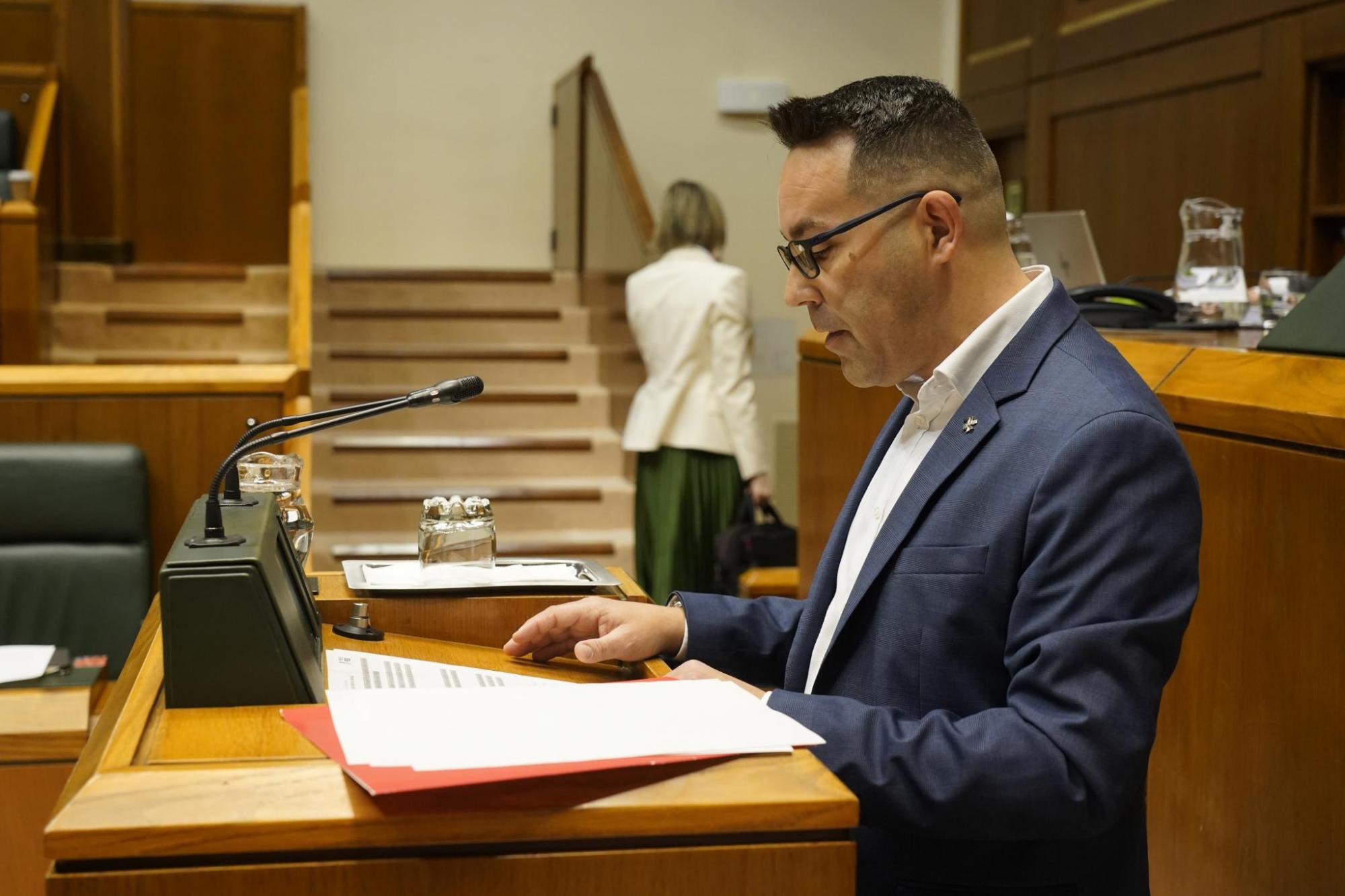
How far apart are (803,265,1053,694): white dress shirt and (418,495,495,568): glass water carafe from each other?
451 mm

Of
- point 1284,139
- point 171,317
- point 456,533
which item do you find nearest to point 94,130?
point 171,317

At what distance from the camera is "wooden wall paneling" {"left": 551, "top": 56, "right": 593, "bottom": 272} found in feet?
23.4

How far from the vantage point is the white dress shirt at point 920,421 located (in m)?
1.35

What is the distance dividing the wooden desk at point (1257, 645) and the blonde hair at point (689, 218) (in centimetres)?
293

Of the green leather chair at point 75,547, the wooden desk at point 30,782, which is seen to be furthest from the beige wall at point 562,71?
the wooden desk at point 30,782

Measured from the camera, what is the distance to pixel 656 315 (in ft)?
16.3

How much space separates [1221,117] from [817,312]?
4.01 metres

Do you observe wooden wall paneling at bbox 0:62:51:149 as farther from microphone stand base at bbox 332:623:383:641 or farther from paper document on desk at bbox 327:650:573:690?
paper document on desk at bbox 327:650:573:690

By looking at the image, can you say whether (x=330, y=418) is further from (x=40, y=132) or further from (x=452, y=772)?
(x=40, y=132)

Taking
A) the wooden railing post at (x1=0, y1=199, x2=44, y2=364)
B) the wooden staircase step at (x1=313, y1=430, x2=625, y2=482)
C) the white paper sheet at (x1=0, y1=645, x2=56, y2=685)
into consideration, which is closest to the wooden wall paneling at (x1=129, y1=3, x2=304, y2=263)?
the wooden railing post at (x1=0, y1=199, x2=44, y2=364)

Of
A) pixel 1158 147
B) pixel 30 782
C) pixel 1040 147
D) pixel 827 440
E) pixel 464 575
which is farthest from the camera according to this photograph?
pixel 1040 147

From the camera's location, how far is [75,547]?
280 centimetres

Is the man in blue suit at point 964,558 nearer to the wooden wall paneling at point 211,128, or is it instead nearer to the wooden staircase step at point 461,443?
the wooden staircase step at point 461,443

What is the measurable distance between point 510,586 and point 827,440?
170cm
